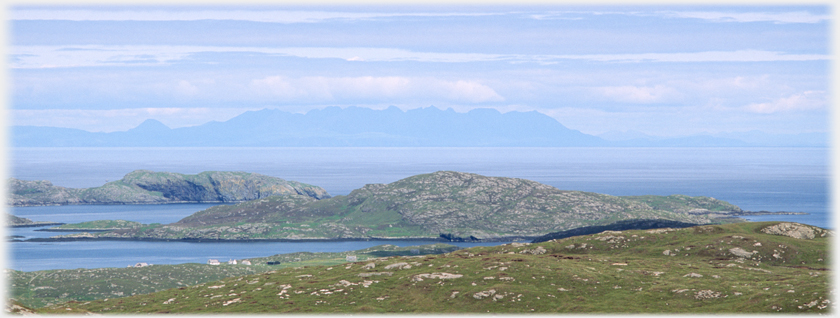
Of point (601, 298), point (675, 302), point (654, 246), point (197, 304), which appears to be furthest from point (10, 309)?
point (654, 246)

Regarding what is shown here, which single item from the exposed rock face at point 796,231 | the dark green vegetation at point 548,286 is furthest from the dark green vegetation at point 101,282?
the exposed rock face at point 796,231

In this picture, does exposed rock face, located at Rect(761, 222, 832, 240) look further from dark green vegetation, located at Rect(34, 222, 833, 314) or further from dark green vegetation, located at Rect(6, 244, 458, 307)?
dark green vegetation, located at Rect(6, 244, 458, 307)

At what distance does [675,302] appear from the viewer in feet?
286

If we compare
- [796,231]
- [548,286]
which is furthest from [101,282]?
[796,231]

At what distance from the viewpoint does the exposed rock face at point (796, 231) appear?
142125mm

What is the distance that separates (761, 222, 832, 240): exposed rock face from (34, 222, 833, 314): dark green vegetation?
22.7ft

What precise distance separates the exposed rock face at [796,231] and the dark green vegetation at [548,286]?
22.7 ft

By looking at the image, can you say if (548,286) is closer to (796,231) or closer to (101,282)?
(796,231)

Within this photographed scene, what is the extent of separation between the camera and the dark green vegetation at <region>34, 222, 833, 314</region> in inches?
3420

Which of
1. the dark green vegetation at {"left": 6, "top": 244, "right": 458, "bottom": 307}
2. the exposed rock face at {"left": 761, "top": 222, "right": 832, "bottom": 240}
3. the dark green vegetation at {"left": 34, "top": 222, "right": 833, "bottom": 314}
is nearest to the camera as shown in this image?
the dark green vegetation at {"left": 34, "top": 222, "right": 833, "bottom": 314}

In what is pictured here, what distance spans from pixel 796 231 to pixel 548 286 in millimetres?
78913

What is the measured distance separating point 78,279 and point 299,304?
111 meters

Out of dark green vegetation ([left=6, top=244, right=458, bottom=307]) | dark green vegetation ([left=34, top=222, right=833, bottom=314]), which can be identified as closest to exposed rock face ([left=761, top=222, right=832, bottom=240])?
dark green vegetation ([left=34, top=222, right=833, bottom=314])

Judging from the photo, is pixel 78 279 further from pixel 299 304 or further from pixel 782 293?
pixel 782 293
